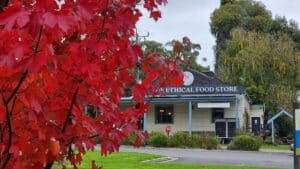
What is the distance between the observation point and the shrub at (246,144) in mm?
30453

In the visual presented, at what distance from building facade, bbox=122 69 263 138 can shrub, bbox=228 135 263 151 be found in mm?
6347

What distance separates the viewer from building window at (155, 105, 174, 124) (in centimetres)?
4181

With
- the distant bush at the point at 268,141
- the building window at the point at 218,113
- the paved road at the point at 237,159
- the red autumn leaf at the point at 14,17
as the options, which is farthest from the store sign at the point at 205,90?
the red autumn leaf at the point at 14,17

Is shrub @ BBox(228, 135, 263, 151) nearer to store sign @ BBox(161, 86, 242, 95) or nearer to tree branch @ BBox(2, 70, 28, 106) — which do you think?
store sign @ BBox(161, 86, 242, 95)

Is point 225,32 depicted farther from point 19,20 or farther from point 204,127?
point 19,20

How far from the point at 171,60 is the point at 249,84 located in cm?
4253

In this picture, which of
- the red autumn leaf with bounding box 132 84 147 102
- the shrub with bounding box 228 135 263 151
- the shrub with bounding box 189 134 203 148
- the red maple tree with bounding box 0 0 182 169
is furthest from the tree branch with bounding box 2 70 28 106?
the shrub with bounding box 189 134 203 148

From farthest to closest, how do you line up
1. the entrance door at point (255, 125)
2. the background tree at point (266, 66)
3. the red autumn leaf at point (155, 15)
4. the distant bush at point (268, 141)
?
the background tree at point (266, 66)
the entrance door at point (255, 125)
the distant bush at point (268, 141)
the red autumn leaf at point (155, 15)

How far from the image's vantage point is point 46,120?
2.83 metres

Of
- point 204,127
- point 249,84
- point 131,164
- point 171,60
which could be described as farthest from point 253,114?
point 171,60

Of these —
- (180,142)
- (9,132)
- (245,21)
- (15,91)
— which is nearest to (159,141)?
(180,142)

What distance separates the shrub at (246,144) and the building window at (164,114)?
11.0 meters

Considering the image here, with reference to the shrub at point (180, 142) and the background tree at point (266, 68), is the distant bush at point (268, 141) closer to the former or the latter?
the background tree at point (266, 68)

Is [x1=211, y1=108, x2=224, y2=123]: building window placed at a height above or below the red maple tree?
above
